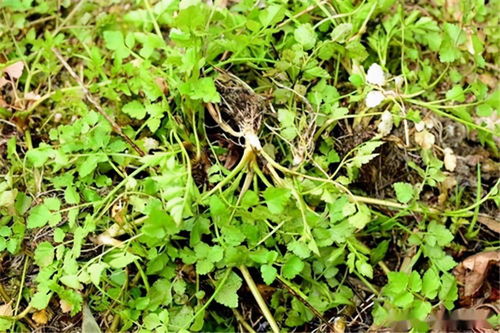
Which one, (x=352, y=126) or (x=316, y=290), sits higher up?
(x=352, y=126)

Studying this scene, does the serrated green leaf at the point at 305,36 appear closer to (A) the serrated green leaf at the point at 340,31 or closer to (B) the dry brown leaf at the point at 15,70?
(A) the serrated green leaf at the point at 340,31

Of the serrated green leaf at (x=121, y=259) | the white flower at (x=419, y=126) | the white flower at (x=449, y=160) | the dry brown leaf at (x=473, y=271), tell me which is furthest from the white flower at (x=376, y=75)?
the serrated green leaf at (x=121, y=259)

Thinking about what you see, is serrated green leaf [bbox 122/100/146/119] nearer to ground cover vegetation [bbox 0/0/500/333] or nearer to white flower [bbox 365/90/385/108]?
ground cover vegetation [bbox 0/0/500/333]

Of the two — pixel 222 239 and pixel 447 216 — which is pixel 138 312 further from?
pixel 447 216

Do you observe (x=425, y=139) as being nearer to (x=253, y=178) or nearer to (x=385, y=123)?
(x=385, y=123)

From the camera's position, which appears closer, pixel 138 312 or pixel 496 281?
pixel 138 312

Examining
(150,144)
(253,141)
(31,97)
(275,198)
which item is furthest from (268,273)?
(31,97)

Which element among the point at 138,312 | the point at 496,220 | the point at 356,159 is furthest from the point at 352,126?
the point at 138,312
